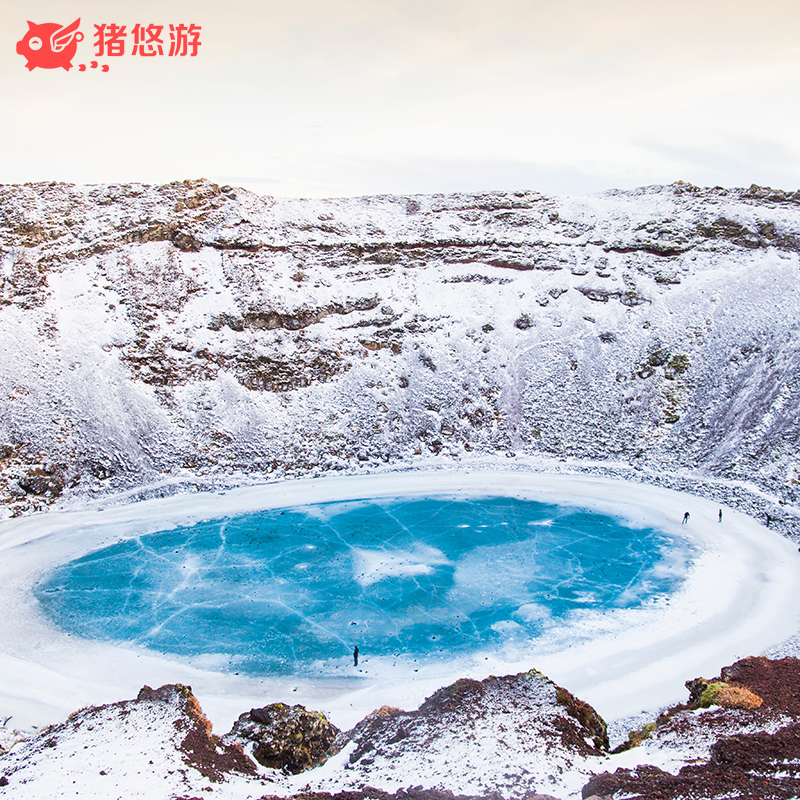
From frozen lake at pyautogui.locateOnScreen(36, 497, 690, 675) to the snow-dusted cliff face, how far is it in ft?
23.2

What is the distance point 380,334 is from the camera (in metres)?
42.0

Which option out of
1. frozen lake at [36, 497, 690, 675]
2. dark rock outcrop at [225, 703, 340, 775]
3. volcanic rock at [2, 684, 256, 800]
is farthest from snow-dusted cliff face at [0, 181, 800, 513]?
dark rock outcrop at [225, 703, 340, 775]

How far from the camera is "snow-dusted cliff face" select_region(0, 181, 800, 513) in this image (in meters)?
34.0

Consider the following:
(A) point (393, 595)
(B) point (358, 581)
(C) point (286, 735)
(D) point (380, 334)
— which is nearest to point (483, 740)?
(C) point (286, 735)

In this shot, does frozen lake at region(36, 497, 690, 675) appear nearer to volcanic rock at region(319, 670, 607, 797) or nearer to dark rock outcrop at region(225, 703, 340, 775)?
dark rock outcrop at region(225, 703, 340, 775)

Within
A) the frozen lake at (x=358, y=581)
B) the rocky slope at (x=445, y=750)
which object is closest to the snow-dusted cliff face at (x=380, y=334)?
the frozen lake at (x=358, y=581)

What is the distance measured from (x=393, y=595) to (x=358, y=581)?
185cm

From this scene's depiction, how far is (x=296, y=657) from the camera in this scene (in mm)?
19594

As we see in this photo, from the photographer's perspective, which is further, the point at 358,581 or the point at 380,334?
the point at 380,334

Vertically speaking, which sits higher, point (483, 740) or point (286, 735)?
point (483, 740)

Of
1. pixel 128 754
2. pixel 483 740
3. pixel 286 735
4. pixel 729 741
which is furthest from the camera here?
pixel 286 735

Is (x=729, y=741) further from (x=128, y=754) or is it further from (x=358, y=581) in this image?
(x=358, y=581)

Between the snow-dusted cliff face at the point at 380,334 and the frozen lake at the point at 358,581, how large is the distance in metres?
7.07

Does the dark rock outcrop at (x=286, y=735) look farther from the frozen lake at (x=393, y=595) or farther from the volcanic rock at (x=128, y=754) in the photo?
the frozen lake at (x=393, y=595)
